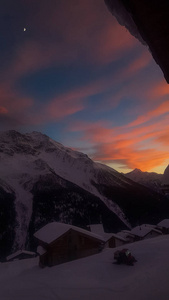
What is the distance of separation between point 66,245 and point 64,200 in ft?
265

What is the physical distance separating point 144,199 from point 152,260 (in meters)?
115

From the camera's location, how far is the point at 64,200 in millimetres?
101750

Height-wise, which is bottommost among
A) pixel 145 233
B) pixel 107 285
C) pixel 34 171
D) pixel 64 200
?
pixel 145 233

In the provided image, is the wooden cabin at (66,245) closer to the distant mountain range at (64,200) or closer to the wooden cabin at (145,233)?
the wooden cabin at (145,233)

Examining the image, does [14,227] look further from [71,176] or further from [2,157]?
Result: [2,157]

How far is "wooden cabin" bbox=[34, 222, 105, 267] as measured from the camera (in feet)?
70.3

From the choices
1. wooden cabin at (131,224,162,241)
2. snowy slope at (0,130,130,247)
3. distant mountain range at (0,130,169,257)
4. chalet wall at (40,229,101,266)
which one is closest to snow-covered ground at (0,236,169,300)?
chalet wall at (40,229,101,266)

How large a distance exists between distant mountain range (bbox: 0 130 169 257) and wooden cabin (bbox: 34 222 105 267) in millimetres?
61018

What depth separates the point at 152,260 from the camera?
1561 centimetres

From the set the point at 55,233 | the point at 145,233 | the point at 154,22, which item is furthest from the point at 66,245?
the point at 145,233

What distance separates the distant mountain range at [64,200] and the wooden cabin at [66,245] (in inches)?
2402

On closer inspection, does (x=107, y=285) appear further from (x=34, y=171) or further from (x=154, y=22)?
(x=34, y=171)

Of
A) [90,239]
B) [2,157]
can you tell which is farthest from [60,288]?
[2,157]

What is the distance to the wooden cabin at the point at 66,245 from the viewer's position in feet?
70.3
